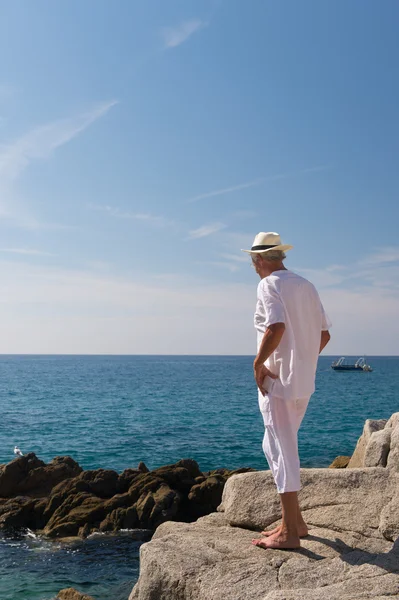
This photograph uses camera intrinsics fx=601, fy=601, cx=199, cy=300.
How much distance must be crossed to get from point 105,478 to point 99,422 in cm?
2236

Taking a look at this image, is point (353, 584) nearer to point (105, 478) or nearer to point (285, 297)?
point (285, 297)

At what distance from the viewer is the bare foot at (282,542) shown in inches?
215

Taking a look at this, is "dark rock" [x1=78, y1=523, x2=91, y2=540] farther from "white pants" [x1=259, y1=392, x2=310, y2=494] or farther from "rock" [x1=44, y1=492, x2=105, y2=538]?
"white pants" [x1=259, y1=392, x2=310, y2=494]

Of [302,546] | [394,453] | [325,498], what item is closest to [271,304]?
[302,546]

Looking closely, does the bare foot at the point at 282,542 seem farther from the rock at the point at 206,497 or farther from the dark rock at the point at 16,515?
the dark rock at the point at 16,515

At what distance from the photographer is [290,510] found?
5.44m

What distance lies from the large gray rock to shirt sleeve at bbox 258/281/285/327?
2093 mm

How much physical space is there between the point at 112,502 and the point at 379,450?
831 cm

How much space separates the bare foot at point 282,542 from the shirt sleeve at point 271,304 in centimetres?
196

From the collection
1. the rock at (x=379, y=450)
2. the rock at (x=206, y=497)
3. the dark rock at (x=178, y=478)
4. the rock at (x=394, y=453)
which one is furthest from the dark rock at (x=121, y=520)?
the rock at (x=394, y=453)

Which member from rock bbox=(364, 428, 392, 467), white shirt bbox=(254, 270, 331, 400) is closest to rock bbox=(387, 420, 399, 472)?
rock bbox=(364, 428, 392, 467)

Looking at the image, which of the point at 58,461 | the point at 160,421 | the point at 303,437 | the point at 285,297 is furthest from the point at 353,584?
the point at 160,421

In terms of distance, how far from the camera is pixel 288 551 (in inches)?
215

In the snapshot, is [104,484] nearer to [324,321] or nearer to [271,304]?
[324,321]
